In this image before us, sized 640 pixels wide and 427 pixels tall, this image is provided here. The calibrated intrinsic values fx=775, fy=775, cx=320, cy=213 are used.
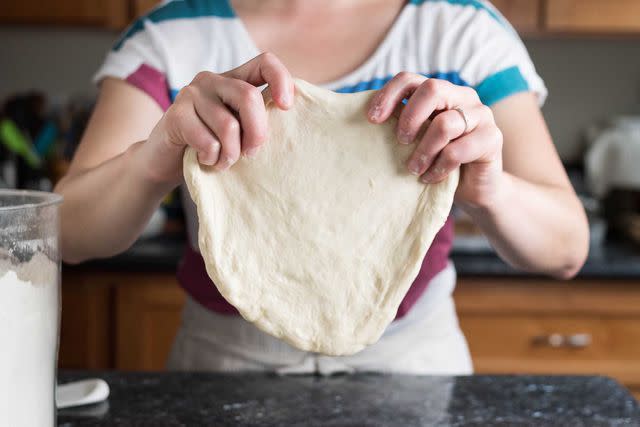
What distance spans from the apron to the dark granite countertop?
4.7 inches

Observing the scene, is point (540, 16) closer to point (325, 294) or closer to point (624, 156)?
point (624, 156)

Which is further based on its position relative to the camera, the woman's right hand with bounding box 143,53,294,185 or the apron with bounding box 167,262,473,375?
the apron with bounding box 167,262,473,375

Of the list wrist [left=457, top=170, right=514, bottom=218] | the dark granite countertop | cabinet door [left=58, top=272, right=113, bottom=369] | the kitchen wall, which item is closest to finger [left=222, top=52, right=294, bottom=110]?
wrist [left=457, top=170, right=514, bottom=218]

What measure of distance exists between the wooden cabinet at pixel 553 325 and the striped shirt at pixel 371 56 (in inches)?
28.9

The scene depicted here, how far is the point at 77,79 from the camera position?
2.49 meters

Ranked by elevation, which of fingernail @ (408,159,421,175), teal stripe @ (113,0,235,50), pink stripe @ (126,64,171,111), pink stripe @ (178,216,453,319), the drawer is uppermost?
teal stripe @ (113,0,235,50)

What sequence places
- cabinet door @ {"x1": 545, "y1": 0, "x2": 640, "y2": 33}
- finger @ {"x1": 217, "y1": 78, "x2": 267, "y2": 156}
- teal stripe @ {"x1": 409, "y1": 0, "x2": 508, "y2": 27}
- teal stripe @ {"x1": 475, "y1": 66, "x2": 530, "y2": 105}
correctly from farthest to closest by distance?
1. cabinet door @ {"x1": 545, "y1": 0, "x2": 640, "y2": 33}
2. teal stripe @ {"x1": 409, "y1": 0, "x2": 508, "y2": 27}
3. teal stripe @ {"x1": 475, "y1": 66, "x2": 530, "y2": 105}
4. finger @ {"x1": 217, "y1": 78, "x2": 267, "y2": 156}

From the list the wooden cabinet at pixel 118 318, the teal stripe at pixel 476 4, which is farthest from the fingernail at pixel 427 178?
the wooden cabinet at pixel 118 318

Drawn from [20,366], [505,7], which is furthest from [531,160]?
[505,7]

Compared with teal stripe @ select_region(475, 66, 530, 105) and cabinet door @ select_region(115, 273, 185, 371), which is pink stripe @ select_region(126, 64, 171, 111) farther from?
cabinet door @ select_region(115, 273, 185, 371)

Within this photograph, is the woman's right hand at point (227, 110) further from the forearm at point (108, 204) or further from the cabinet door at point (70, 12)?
the cabinet door at point (70, 12)

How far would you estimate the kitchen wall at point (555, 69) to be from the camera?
2.46 metres

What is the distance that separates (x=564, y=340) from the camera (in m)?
1.82

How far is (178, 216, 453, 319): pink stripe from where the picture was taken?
3.56 feet
